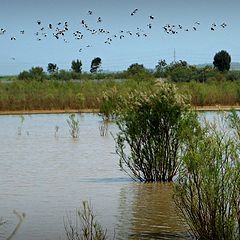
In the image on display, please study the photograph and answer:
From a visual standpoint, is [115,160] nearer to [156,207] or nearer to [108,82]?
[156,207]

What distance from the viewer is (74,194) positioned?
13070mm

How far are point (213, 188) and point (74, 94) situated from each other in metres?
36.2

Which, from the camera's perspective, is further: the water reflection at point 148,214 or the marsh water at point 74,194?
the marsh water at point 74,194

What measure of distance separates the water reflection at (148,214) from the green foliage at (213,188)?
3.08 ft

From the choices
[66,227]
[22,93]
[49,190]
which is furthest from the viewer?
[22,93]

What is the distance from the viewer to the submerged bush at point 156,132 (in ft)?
46.5

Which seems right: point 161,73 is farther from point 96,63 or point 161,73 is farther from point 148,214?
point 148,214

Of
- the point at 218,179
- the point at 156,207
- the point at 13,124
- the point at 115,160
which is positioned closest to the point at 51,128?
the point at 13,124

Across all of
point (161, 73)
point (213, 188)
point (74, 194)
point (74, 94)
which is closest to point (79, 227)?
point (213, 188)

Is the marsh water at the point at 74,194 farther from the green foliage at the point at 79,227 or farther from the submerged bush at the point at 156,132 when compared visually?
the submerged bush at the point at 156,132

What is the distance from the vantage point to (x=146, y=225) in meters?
10.3

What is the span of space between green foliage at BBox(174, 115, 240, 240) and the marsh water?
101cm

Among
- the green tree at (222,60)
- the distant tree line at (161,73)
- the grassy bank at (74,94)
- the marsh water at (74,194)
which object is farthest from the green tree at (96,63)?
the marsh water at (74,194)

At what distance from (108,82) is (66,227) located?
39464 millimetres
